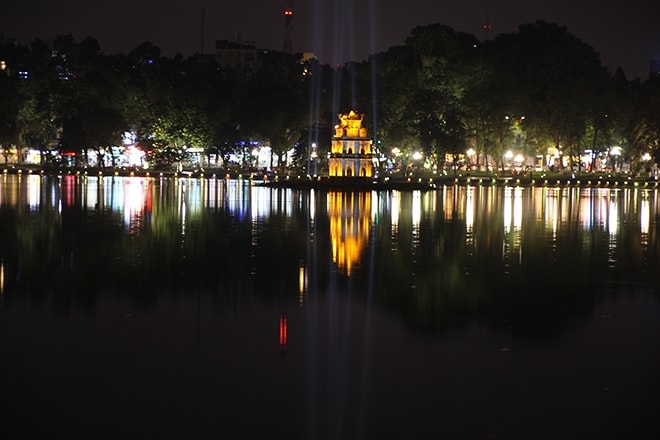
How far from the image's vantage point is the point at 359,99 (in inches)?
3999

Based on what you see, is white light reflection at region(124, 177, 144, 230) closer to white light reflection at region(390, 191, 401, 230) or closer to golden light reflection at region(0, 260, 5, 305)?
white light reflection at region(390, 191, 401, 230)

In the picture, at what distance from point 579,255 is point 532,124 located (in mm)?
78561

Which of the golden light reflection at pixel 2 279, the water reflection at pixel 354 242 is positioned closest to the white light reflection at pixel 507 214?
the water reflection at pixel 354 242

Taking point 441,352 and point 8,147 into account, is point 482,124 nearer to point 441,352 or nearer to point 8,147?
point 8,147

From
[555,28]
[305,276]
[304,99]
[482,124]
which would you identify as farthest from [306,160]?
[305,276]

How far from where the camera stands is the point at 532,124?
333 feet

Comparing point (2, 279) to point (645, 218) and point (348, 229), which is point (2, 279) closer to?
point (348, 229)

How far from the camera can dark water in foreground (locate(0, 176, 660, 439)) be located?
32.2ft

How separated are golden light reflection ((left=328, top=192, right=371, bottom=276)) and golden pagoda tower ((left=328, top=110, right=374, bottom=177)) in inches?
898

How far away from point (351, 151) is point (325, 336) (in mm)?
64098

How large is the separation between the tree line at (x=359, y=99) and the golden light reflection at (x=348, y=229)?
46.0 meters

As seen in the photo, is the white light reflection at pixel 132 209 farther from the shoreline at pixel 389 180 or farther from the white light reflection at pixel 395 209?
the shoreline at pixel 389 180

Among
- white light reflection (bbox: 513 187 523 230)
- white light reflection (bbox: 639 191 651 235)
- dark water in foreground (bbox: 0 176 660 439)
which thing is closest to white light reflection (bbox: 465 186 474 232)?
white light reflection (bbox: 513 187 523 230)

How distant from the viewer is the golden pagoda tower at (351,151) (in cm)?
7719
